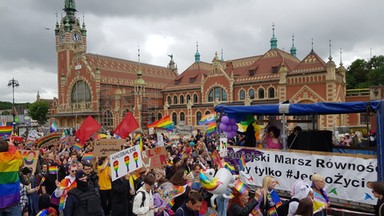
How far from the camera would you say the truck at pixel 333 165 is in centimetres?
667

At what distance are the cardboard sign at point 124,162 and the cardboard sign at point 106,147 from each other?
2.26 m

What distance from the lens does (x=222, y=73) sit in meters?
47.5

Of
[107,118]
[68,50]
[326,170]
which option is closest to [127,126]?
[326,170]

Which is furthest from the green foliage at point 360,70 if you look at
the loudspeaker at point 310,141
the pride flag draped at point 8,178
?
the pride flag draped at point 8,178

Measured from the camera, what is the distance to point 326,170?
729cm

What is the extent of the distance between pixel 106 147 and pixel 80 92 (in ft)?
186

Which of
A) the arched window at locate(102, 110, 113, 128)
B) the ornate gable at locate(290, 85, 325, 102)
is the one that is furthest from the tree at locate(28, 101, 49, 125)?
the ornate gable at locate(290, 85, 325, 102)

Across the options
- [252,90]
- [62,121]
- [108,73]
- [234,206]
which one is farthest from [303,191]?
[62,121]

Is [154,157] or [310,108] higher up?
[310,108]

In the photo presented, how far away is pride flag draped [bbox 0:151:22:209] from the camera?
5.24 m

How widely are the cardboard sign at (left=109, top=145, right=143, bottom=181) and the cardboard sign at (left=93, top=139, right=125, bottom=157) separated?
2.26m

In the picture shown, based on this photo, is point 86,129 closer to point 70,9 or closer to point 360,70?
point 360,70

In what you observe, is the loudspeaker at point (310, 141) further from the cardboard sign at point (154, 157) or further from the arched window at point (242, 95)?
the arched window at point (242, 95)

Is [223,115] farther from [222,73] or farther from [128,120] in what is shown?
[222,73]
